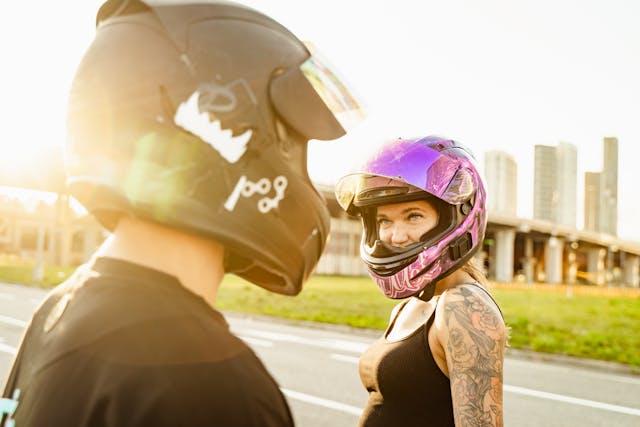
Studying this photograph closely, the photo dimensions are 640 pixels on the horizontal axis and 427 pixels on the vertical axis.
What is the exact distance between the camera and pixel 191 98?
3.44ft

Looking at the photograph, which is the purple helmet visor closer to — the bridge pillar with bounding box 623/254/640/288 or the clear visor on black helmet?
the clear visor on black helmet

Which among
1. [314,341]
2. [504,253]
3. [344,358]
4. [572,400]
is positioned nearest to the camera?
[572,400]

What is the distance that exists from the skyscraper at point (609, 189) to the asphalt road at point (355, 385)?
5037 inches

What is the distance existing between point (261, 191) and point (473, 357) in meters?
1.08

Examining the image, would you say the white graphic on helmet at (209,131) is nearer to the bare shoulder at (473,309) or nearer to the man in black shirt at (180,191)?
the man in black shirt at (180,191)

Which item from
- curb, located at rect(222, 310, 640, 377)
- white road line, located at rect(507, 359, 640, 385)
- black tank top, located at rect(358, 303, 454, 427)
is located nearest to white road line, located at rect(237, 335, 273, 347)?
curb, located at rect(222, 310, 640, 377)

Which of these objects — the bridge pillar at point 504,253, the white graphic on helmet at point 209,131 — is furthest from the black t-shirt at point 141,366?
the bridge pillar at point 504,253

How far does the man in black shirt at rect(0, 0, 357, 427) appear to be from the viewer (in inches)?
35.0

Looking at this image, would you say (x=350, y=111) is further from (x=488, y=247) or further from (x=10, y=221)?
(x=488, y=247)

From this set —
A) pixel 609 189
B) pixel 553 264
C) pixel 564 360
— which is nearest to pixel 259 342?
pixel 564 360

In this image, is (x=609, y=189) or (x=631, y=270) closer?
(x=631, y=270)

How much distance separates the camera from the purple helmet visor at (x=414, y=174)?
220 centimetres

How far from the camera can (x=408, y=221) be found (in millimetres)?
2322

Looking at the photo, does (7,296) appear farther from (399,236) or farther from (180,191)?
(180,191)
